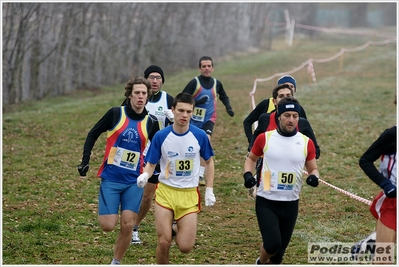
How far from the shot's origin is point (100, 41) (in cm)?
2997

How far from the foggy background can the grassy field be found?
1.34 m

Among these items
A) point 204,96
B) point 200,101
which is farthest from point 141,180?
point 204,96

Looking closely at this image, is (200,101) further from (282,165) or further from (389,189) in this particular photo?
(389,189)

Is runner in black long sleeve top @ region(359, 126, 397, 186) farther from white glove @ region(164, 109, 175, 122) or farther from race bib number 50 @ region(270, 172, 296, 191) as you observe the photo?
white glove @ region(164, 109, 175, 122)

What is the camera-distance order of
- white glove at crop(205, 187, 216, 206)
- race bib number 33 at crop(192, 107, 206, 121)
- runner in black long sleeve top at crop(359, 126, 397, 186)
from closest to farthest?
runner in black long sleeve top at crop(359, 126, 397, 186) < white glove at crop(205, 187, 216, 206) < race bib number 33 at crop(192, 107, 206, 121)

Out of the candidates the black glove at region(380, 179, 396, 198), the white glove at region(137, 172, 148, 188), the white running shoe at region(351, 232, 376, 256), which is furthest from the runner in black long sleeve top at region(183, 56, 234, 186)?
the black glove at region(380, 179, 396, 198)

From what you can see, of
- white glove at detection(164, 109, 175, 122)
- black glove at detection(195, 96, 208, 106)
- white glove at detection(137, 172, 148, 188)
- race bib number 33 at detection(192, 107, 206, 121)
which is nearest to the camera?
white glove at detection(137, 172, 148, 188)

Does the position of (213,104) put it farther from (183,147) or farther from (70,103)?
(70,103)

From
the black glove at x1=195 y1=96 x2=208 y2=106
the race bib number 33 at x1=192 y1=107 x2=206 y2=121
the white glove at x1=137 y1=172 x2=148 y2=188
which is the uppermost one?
the black glove at x1=195 y1=96 x2=208 y2=106

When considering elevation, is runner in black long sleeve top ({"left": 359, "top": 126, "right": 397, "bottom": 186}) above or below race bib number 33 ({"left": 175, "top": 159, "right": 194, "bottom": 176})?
above

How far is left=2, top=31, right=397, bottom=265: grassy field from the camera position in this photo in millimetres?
8672

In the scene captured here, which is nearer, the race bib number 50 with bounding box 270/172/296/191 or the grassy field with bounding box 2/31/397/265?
the race bib number 50 with bounding box 270/172/296/191

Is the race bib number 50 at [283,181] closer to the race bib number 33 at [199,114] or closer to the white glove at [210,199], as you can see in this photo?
the white glove at [210,199]

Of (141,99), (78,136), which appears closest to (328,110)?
(78,136)
